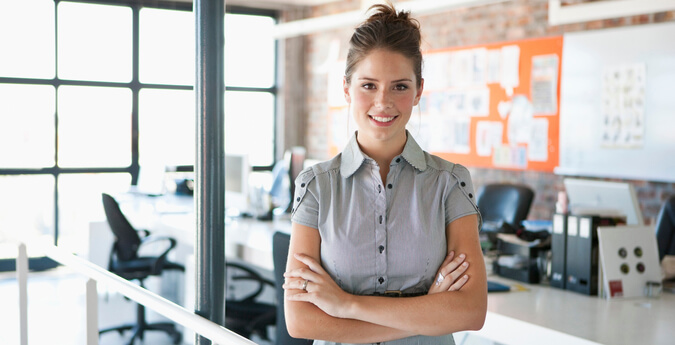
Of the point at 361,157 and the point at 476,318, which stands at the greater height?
the point at 361,157

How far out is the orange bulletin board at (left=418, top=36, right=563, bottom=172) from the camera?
18.4 ft

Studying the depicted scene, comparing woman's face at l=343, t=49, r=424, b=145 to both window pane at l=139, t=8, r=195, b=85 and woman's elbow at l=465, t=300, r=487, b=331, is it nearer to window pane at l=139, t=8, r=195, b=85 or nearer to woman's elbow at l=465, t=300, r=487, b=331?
woman's elbow at l=465, t=300, r=487, b=331

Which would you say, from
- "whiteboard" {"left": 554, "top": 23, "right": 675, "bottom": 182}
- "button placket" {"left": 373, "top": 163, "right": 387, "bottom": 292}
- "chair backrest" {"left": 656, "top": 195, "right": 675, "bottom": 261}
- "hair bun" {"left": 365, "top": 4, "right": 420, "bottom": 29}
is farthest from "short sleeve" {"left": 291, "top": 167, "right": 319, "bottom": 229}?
"whiteboard" {"left": 554, "top": 23, "right": 675, "bottom": 182}

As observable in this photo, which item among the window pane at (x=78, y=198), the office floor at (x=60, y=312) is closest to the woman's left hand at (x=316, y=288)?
the office floor at (x=60, y=312)

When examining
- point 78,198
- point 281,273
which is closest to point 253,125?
point 78,198

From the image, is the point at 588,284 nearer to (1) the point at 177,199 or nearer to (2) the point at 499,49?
(2) the point at 499,49

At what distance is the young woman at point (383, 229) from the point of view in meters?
1.47

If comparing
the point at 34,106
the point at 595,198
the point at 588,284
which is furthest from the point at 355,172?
the point at 34,106

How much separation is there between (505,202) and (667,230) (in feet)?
4.27

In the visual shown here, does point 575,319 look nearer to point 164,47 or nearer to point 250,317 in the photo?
point 250,317

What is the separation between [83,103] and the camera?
7211mm

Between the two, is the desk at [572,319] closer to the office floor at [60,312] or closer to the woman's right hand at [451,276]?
the woman's right hand at [451,276]

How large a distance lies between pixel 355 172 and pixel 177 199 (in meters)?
4.95

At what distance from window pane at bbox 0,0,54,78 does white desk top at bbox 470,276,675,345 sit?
5.70m
